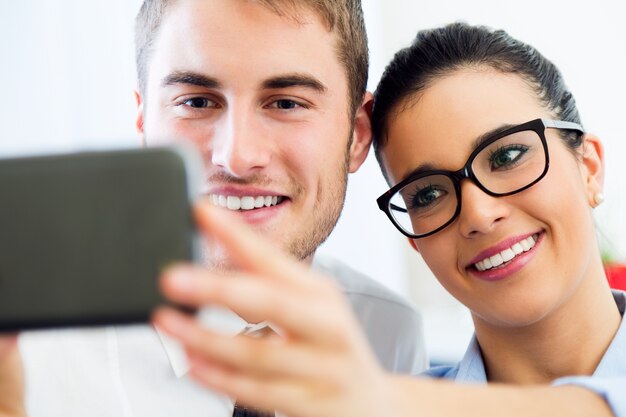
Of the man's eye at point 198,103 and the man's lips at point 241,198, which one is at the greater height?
the man's eye at point 198,103

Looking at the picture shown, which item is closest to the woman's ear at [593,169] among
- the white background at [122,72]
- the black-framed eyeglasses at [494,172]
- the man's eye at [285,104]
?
the black-framed eyeglasses at [494,172]

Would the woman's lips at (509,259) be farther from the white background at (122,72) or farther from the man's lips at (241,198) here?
the white background at (122,72)

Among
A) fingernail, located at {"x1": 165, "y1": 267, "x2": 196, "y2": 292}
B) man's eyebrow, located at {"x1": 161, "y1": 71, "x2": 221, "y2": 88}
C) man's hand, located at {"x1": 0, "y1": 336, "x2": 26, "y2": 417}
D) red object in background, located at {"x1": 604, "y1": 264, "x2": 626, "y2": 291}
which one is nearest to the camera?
fingernail, located at {"x1": 165, "y1": 267, "x2": 196, "y2": 292}

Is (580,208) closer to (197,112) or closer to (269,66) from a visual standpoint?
(269,66)

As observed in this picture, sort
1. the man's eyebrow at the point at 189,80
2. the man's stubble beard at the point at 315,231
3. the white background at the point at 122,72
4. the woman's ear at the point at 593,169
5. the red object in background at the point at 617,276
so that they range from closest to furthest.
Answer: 1. the woman's ear at the point at 593,169
2. the man's eyebrow at the point at 189,80
3. the man's stubble beard at the point at 315,231
4. the red object in background at the point at 617,276
5. the white background at the point at 122,72

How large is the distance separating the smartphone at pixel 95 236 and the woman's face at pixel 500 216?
2.49 feet

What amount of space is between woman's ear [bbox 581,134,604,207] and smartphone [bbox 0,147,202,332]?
1.00 metres

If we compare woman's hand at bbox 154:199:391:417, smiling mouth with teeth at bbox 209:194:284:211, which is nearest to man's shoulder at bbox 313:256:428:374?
smiling mouth with teeth at bbox 209:194:284:211

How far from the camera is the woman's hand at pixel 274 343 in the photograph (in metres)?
0.55

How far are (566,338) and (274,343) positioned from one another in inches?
36.5

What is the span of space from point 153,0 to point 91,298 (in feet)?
4.03

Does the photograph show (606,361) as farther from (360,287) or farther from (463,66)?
(360,287)

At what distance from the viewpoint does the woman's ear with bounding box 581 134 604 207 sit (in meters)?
1.35

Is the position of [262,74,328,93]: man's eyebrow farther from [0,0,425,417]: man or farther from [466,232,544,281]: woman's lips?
[466,232,544,281]: woman's lips
